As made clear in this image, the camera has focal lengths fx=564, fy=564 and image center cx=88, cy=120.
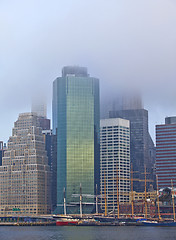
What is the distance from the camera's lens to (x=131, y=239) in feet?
623

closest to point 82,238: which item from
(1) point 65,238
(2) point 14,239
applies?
(1) point 65,238

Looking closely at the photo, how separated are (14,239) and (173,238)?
55.2 metres

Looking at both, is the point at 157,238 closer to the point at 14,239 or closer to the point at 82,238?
the point at 82,238

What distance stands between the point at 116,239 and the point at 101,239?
511cm

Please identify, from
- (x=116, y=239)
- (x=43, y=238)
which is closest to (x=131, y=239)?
(x=116, y=239)

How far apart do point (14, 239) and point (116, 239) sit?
3620cm

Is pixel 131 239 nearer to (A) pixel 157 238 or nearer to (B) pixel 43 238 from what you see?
(A) pixel 157 238

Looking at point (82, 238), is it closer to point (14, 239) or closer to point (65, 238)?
point (65, 238)

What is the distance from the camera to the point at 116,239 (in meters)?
190

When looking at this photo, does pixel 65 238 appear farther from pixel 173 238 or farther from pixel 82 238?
pixel 173 238

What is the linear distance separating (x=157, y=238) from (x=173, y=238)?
18.5ft

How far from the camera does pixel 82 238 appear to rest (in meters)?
195

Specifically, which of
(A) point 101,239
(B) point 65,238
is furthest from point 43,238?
(A) point 101,239

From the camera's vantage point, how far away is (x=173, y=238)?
192 m
